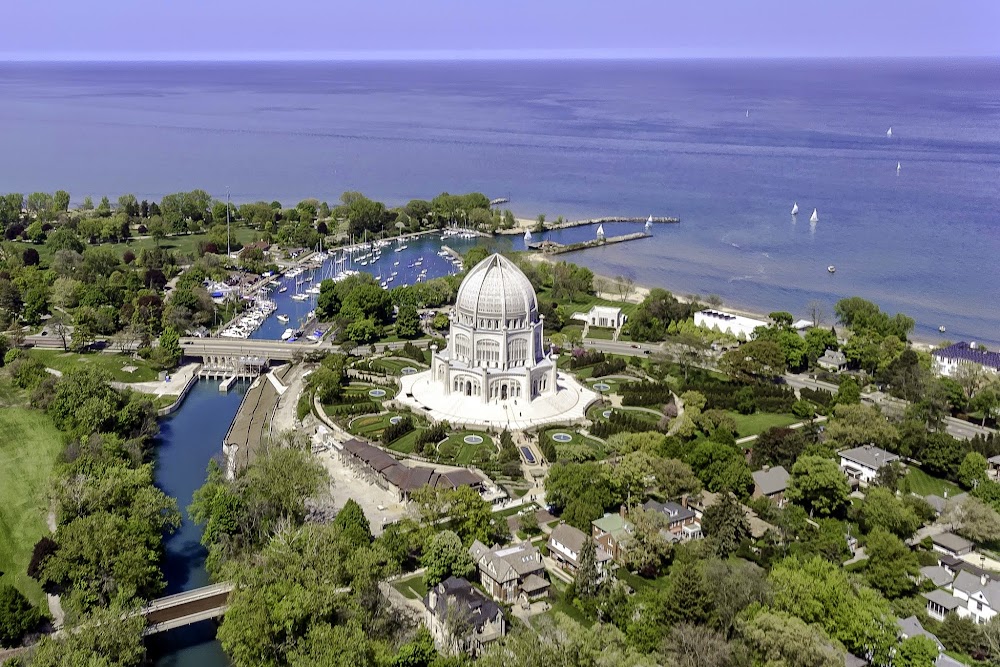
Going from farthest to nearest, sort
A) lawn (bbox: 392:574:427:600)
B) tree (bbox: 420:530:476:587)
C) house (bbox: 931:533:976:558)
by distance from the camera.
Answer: house (bbox: 931:533:976:558) → lawn (bbox: 392:574:427:600) → tree (bbox: 420:530:476:587)

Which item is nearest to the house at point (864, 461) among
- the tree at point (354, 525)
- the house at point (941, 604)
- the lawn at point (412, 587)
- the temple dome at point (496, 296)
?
the house at point (941, 604)

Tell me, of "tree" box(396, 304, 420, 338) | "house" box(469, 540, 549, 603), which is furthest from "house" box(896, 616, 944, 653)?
"tree" box(396, 304, 420, 338)

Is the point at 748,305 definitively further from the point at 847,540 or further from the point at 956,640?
the point at 956,640

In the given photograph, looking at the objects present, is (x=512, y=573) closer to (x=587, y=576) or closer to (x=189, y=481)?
(x=587, y=576)

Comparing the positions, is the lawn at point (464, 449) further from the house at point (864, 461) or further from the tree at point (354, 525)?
the house at point (864, 461)

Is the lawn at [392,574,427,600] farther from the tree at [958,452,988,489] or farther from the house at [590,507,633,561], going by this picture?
the tree at [958,452,988,489]

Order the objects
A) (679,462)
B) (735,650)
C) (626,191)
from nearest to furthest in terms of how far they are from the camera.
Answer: (735,650) < (679,462) < (626,191)

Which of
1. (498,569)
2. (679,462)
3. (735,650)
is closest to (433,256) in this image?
(679,462)
